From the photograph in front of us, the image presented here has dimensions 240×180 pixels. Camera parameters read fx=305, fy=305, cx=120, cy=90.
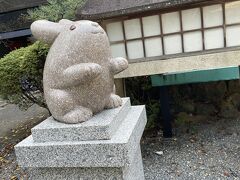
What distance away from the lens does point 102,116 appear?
10.8 feet

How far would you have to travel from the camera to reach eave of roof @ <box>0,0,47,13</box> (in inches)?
442

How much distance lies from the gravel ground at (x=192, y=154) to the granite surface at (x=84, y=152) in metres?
1.81

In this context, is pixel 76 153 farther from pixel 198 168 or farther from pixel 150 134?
pixel 150 134

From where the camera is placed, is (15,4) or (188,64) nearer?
(188,64)

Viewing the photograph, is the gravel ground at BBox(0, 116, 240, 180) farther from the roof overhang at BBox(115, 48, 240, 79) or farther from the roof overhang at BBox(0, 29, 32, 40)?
the roof overhang at BBox(0, 29, 32, 40)

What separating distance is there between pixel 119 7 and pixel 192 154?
2.76m

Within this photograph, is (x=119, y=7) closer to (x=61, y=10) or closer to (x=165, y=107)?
(x=61, y=10)

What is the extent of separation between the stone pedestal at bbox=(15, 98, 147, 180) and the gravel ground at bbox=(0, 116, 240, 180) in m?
1.61

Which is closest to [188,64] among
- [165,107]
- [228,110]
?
[165,107]

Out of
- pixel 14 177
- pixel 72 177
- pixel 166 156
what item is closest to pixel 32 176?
pixel 72 177

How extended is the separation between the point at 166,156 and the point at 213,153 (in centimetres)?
79

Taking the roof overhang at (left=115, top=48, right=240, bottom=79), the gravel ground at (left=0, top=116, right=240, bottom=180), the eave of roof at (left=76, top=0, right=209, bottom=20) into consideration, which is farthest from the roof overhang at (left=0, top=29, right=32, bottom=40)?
the roof overhang at (left=115, top=48, right=240, bottom=79)

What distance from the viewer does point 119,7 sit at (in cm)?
493

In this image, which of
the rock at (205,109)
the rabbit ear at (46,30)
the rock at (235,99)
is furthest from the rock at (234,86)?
the rabbit ear at (46,30)
